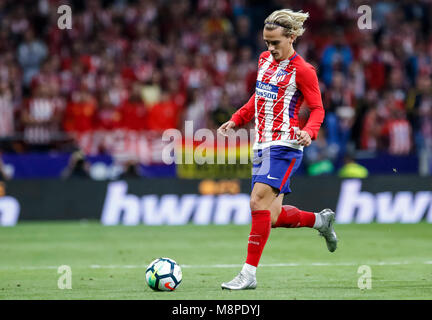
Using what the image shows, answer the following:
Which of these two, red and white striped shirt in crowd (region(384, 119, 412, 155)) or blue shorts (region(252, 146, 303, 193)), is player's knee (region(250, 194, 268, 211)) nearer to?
blue shorts (region(252, 146, 303, 193))

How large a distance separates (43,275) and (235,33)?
1346cm

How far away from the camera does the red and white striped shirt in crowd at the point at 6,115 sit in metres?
17.7

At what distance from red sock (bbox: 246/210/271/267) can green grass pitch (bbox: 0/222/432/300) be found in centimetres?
32

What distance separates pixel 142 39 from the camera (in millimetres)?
20422

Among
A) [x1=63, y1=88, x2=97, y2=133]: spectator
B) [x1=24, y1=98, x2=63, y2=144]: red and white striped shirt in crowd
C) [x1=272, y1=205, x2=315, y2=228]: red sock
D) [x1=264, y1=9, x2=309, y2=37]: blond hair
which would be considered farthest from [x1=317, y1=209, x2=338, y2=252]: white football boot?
[x1=24, y1=98, x2=63, y2=144]: red and white striped shirt in crowd

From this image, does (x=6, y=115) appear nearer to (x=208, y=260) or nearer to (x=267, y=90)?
(x=208, y=260)

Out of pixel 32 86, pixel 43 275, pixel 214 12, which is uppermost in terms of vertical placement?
pixel 214 12

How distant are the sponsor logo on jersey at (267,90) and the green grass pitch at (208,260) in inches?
69.1

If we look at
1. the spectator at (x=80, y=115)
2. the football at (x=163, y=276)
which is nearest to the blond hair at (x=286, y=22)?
the football at (x=163, y=276)

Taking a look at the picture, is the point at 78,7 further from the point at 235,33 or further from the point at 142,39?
the point at 235,33

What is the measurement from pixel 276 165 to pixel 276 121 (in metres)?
0.42

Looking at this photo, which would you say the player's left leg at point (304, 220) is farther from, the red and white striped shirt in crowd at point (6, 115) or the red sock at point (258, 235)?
the red and white striped shirt in crowd at point (6, 115)

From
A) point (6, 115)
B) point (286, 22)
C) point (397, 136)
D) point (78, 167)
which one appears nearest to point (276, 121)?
point (286, 22)
